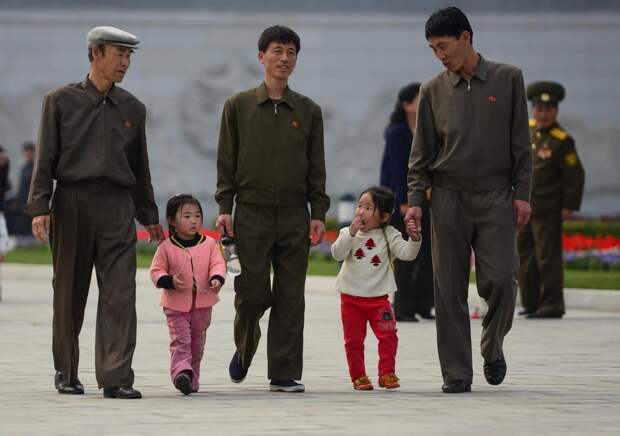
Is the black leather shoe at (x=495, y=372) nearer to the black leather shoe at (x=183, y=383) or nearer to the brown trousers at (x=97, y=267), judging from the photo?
the black leather shoe at (x=183, y=383)

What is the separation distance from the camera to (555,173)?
15820 millimetres

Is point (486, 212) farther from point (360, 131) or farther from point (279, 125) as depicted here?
point (360, 131)

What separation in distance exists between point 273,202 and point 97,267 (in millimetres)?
1027

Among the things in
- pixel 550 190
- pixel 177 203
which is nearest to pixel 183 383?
pixel 177 203

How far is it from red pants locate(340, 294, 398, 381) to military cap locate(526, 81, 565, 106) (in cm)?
657

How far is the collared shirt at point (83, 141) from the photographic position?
347 inches

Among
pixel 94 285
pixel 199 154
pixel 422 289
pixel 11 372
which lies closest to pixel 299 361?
pixel 11 372

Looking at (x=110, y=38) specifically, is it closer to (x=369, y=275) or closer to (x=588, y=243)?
(x=369, y=275)

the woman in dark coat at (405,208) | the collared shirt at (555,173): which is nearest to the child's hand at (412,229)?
the woman in dark coat at (405,208)

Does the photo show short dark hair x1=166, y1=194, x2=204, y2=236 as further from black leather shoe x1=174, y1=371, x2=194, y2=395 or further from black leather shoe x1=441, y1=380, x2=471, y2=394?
black leather shoe x1=441, y1=380, x2=471, y2=394

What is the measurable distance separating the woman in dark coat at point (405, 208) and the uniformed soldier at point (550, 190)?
4.00 feet

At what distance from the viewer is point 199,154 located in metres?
37.8

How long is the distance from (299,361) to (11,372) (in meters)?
2.02

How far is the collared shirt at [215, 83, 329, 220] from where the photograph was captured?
9.22 metres
